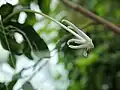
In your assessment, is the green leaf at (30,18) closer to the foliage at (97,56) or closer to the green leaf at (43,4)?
the green leaf at (43,4)

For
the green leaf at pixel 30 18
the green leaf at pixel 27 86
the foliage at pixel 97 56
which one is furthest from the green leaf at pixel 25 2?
the foliage at pixel 97 56

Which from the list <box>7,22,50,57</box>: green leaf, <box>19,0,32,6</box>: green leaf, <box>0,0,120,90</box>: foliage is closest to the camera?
<box>7,22,50,57</box>: green leaf

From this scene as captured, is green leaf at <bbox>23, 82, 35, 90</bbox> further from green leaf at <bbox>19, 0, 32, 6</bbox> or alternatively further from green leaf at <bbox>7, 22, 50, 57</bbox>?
green leaf at <bbox>19, 0, 32, 6</bbox>

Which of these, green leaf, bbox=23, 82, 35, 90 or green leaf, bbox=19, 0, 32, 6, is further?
green leaf, bbox=19, 0, 32, 6

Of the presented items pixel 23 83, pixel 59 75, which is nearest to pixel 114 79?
pixel 59 75

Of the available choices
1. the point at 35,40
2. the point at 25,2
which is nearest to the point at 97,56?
the point at 25,2

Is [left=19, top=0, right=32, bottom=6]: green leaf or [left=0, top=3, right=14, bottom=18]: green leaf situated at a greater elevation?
[left=0, top=3, right=14, bottom=18]: green leaf

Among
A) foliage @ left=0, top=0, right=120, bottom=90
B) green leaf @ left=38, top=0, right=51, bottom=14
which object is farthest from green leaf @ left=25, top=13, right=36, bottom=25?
foliage @ left=0, top=0, right=120, bottom=90
